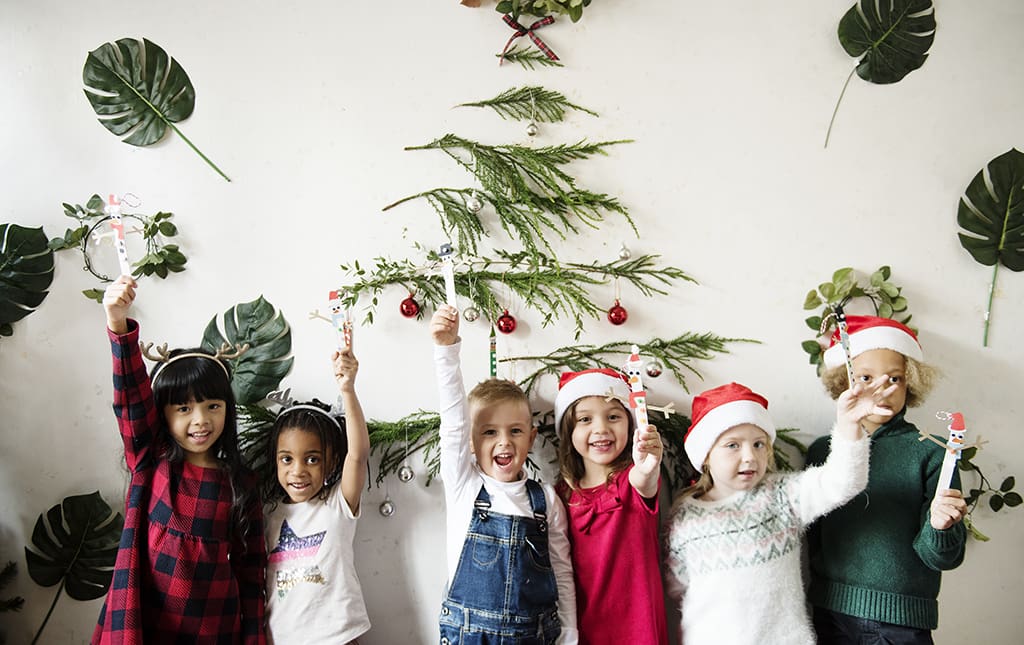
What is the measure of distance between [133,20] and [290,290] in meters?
0.84

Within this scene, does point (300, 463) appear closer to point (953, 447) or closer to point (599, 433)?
point (599, 433)

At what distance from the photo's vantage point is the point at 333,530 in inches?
64.9

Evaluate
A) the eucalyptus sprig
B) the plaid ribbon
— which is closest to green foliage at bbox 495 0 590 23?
the plaid ribbon

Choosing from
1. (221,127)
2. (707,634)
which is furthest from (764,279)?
(221,127)

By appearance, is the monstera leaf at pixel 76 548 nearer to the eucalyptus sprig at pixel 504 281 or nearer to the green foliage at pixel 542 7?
the eucalyptus sprig at pixel 504 281

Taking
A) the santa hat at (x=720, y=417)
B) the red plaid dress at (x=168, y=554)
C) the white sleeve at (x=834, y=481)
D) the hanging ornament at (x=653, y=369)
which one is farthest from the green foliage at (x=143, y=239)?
the white sleeve at (x=834, y=481)

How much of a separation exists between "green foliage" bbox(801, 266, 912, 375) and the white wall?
0.13ft

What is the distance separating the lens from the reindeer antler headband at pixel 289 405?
5.53 ft

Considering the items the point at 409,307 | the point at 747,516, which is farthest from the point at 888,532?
the point at 409,307

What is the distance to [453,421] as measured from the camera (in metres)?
1.58

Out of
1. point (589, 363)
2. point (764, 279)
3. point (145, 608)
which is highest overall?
point (764, 279)

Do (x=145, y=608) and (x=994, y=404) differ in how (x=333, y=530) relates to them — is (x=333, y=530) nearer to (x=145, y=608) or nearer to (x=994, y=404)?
(x=145, y=608)

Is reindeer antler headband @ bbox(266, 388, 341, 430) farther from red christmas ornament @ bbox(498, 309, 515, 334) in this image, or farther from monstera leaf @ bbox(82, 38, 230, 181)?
monstera leaf @ bbox(82, 38, 230, 181)

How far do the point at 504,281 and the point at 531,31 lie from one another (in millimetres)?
687
